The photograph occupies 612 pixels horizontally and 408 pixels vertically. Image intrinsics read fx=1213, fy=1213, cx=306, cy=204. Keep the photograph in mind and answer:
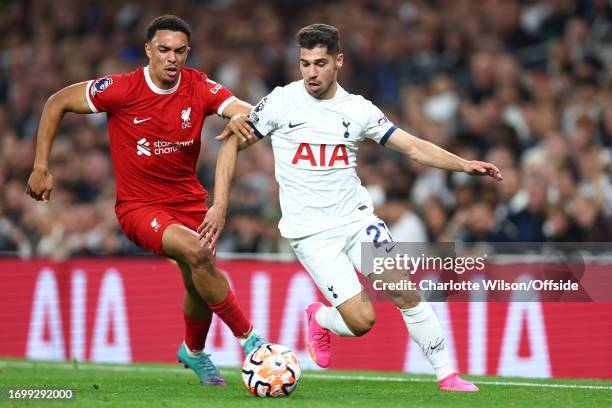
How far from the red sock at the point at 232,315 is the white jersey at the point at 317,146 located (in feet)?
2.19

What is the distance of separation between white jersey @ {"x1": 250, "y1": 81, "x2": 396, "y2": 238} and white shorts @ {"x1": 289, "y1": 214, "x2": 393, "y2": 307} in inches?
2.9

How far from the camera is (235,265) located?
12891 mm

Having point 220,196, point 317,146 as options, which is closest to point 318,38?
point 317,146

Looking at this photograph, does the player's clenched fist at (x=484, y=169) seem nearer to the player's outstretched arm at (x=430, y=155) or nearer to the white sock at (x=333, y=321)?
the player's outstretched arm at (x=430, y=155)

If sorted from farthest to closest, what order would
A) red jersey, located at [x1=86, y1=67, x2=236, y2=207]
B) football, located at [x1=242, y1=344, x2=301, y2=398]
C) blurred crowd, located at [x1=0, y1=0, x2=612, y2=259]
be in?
1. blurred crowd, located at [x1=0, y1=0, x2=612, y2=259]
2. red jersey, located at [x1=86, y1=67, x2=236, y2=207]
3. football, located at [x1=242, y1=344, x2=301, y2=398]

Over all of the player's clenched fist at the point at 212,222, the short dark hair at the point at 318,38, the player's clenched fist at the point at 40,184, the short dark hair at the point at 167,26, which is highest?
the short dark hair at the point at 167,26

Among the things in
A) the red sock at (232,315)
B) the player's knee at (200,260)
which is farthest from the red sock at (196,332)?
the player's knee at (200,260)

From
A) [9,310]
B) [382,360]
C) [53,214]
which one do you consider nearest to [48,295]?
[9,310]

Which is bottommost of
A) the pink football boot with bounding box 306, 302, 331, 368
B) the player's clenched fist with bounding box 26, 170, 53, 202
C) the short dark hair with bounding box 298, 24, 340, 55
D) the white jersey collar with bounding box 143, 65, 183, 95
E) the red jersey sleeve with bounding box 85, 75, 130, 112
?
the pink football boot with bounding box 306, 302, 331, 368

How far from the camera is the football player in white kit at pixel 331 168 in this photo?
859 centimetres

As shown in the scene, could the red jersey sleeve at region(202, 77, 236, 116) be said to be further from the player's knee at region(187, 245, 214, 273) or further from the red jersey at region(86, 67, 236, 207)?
the player's knee at region(187, 245, 214, 273)

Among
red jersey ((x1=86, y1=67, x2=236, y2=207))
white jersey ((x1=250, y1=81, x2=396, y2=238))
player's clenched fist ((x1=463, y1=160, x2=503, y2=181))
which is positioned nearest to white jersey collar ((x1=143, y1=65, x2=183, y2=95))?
red jersey ((x1=86, y1=67, x2=236, y2=207))

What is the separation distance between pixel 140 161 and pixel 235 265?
3935 mm

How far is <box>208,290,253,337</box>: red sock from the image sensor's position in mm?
8766
